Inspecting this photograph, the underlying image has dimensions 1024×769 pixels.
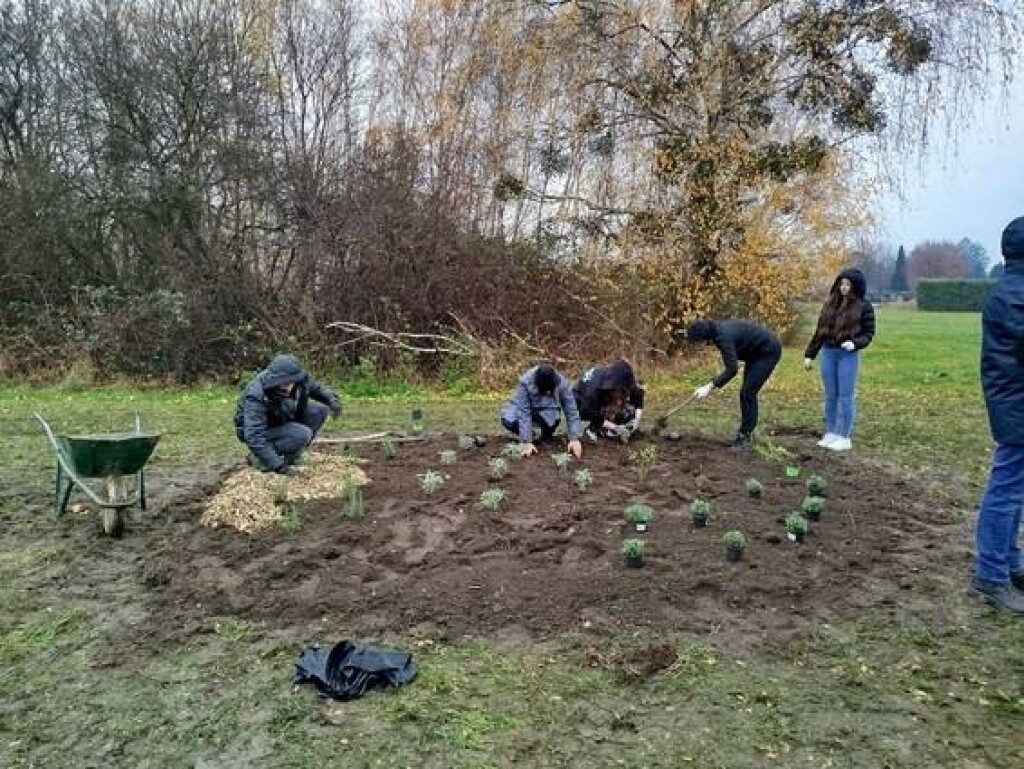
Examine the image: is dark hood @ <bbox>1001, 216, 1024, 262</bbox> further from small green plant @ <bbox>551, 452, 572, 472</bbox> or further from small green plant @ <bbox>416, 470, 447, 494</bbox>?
small green plant @ <bbox>416, 470, 447, 494</bbox>

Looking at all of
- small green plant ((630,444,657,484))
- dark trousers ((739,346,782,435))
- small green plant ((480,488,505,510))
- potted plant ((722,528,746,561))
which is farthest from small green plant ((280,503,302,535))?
dark trousers ((739,346,782,435))

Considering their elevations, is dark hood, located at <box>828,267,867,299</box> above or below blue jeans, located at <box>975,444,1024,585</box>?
above

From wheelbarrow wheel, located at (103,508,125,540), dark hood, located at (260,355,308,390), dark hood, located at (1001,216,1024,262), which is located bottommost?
wheelbarrow wheel, located at (103,508,125,540)

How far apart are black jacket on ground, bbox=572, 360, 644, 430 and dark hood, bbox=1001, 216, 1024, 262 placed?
11.5ft

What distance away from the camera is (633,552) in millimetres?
4777

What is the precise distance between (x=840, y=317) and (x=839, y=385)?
2.18ft

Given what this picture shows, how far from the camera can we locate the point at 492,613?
14.3ft

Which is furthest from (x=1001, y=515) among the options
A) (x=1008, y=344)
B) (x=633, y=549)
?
(x=633, y=549)

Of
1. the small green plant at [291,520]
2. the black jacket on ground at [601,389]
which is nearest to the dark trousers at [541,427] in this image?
the black jacket on ground at [601,389]

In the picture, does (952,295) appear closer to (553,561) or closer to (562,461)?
(562,461)

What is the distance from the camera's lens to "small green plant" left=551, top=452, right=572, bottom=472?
6.81m

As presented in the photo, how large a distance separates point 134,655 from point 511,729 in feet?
6.32

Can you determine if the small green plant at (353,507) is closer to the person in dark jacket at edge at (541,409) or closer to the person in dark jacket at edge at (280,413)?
the person in dark jacket at edge at (280,413)

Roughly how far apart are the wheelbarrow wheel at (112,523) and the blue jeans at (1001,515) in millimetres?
5415
